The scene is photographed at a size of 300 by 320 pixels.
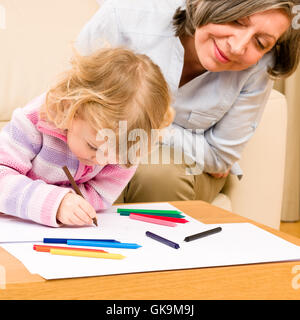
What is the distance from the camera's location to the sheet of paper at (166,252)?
541mm

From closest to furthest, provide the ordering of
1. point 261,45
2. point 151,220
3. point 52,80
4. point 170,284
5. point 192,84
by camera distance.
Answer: point 170,284
point 151,220
point 261,45
point 192,84
point 52,80

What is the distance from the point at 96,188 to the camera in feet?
2.89

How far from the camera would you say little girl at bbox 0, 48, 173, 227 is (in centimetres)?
73

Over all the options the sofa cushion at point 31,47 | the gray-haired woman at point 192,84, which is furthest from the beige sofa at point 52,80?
the gray-haired woman at point 192,84

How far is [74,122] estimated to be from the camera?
2.45ft

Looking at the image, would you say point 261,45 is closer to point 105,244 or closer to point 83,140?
point 83,140

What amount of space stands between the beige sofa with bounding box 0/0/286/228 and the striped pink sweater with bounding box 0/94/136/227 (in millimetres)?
528

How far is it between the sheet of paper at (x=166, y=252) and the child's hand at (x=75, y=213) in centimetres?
2

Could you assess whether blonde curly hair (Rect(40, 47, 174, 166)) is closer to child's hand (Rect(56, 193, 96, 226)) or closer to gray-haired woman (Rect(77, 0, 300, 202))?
child's hand (Rect(56, 193, 96, 226))

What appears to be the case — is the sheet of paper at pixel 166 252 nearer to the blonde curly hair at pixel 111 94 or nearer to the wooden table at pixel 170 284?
the wooden table at pixel 170 284

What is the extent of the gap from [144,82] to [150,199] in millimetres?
466

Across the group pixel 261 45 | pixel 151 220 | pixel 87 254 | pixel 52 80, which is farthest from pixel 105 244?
pixel 52 80

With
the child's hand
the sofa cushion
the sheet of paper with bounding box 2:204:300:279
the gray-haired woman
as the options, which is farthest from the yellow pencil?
the sofa cushion

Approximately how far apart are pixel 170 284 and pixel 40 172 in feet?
1.21
